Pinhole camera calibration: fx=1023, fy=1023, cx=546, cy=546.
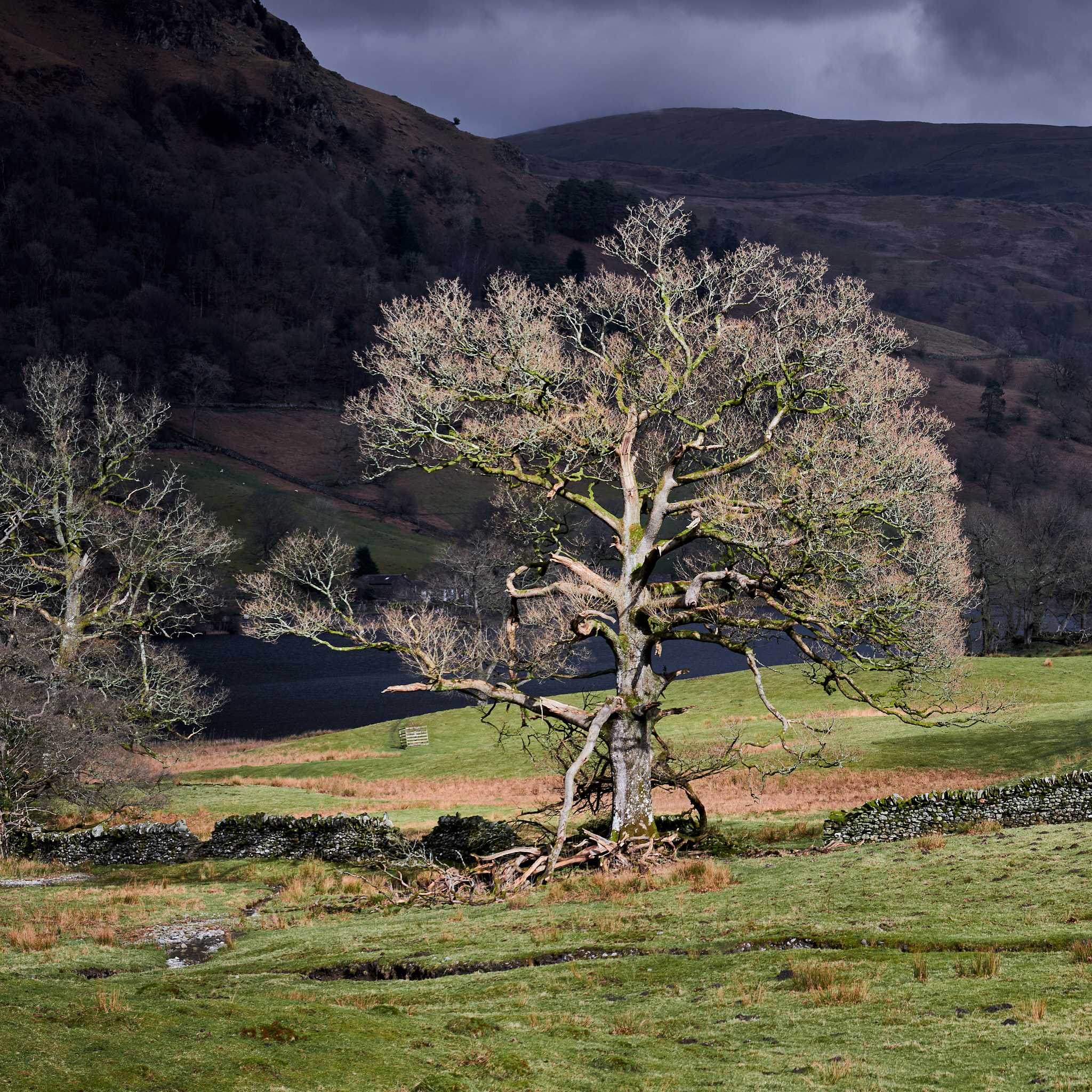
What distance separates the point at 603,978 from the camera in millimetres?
15461

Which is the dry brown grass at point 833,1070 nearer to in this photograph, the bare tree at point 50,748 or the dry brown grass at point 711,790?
the dry brown grass at point 711,790

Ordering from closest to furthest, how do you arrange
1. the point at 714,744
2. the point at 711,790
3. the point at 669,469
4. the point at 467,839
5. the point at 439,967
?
the point at 439,967
the point at 669,469
the point at 467,839
the point at 711,790
the point at 714,744

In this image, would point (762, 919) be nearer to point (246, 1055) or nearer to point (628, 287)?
point (246, 1055)

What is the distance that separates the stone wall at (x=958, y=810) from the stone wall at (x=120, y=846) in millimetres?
20070

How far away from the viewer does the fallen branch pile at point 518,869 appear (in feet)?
80.0

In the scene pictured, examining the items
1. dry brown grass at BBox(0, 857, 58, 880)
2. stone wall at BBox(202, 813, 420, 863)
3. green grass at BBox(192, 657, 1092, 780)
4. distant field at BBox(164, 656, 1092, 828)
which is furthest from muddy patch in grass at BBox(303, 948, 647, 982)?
green grass at BBox(192, 657, 1092, 780)

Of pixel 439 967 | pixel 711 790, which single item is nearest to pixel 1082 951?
pixel 439 967

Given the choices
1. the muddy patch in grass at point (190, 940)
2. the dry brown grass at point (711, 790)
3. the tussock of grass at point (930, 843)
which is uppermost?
the tussock of grass at point (930, 843)

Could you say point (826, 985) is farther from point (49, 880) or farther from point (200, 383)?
point (200, 383)

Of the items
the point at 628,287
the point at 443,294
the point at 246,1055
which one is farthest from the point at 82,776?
the point at 246,1055

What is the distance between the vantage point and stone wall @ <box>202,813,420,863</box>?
30.4 metres

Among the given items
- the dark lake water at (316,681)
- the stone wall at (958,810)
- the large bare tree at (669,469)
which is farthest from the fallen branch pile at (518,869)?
the dark lake water at (316,681)

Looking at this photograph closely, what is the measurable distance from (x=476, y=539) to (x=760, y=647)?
3784cm

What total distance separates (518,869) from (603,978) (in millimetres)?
10158
